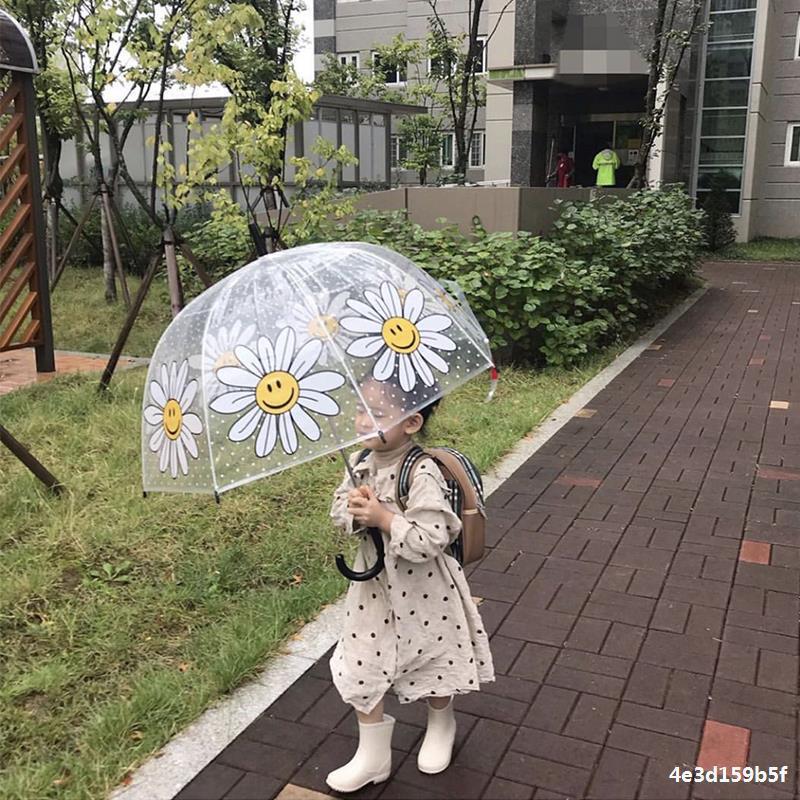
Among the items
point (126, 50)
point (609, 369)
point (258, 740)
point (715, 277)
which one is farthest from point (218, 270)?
point (715, 277)

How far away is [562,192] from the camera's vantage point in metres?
9.70

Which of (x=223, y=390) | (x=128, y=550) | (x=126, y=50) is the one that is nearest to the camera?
(x=223, y=390)

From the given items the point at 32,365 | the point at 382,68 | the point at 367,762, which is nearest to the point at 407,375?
the point at 367,762

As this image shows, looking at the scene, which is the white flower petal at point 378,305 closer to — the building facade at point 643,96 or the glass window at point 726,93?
the building facade at point 643,96

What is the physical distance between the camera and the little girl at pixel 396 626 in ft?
7.79

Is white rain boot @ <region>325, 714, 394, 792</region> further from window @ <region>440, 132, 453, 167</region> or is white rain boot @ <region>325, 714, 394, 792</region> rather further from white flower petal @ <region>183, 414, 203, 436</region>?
window @ <region>440, 132, 453, 167</region>

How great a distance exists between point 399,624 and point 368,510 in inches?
15.7

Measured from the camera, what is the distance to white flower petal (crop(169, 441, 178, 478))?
2.36 m

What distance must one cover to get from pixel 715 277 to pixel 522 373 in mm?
9006

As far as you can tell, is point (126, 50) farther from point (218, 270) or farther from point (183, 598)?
point (183, 598)

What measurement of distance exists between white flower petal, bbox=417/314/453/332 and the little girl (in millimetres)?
221

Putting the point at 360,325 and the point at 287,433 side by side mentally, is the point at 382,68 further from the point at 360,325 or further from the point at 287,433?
the point at 287,433

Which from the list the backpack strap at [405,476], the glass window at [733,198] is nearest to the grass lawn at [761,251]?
the glass window at [733,198]

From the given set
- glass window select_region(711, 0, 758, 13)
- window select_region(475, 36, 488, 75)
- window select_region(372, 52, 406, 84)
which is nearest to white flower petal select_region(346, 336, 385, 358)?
window select_region(475, 36, 488, 75)
